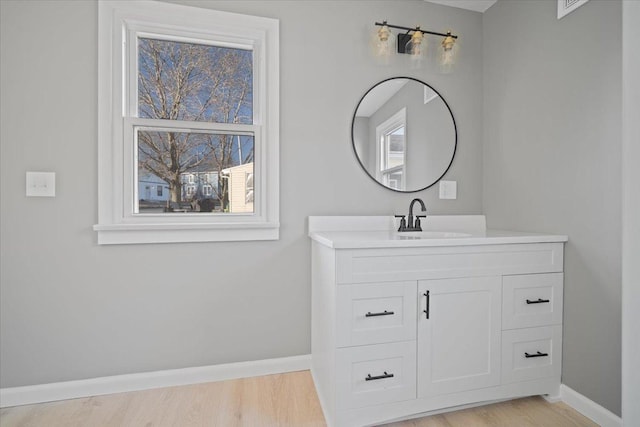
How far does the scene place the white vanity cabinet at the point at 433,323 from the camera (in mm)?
1462

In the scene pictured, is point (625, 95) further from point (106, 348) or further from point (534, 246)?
point (106, 348)

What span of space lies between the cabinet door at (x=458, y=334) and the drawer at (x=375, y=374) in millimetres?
64

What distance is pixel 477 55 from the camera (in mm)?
2320

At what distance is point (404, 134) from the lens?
217cm

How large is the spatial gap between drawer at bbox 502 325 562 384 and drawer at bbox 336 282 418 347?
0.55 m

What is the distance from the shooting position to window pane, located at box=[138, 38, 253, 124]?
1.86 meters

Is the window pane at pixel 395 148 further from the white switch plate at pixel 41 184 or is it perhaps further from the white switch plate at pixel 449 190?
the white switch plate at pixel 41 184

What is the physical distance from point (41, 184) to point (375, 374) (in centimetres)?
189

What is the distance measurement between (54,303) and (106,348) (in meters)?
0.35

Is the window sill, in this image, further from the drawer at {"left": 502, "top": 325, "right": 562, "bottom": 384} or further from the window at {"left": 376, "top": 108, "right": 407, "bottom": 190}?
the drawer at {"left": 502, "top": 325, "right": 562, "bottom": 384}

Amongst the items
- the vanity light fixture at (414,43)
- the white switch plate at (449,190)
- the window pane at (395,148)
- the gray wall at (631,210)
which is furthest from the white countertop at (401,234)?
the vanity light fixture at (414,43)

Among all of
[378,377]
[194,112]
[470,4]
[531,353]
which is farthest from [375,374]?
[470,4]

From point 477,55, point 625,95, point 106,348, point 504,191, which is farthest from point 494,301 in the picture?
point 106,348

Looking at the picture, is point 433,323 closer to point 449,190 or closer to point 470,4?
point 449,190
